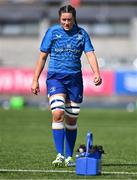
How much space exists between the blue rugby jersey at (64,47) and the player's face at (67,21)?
0.08 meters

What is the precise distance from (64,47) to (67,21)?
13.4 inches

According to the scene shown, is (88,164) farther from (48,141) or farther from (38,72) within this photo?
(48,141)

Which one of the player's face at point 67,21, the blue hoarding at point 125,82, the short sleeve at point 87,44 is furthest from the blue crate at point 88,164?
the blue hoarding at point 125,82

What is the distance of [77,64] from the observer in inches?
415

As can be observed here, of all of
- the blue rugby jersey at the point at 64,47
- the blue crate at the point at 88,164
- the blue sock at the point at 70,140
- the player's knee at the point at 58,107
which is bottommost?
the blue crate at the point at 88,164

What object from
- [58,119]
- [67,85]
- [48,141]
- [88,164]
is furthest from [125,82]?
[88,164]

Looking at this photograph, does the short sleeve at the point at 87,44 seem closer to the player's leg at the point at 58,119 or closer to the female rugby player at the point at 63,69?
the female rugby player at the point at 63,69

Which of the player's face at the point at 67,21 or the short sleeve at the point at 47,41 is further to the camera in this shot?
the short sleeve at the point at 47,41

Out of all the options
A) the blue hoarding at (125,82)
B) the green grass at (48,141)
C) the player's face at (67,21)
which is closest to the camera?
the green grass at (48,141)

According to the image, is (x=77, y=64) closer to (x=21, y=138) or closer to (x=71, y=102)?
(x=71, y=102)

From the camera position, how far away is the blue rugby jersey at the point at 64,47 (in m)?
10.4

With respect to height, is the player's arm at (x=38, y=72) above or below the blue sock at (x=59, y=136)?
above

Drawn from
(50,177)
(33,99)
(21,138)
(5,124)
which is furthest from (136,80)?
(50,177)

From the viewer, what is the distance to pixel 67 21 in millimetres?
10344
